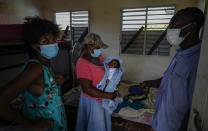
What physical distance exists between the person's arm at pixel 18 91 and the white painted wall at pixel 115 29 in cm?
273

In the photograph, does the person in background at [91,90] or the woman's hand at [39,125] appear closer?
the woman's hand at [39,125]

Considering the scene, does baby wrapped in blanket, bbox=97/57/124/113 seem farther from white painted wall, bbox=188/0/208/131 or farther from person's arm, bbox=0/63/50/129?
white painted wall, bbox=188/0/208/131

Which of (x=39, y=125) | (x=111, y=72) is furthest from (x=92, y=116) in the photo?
(x=39, y=125)

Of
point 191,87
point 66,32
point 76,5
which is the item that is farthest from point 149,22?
point 191,87

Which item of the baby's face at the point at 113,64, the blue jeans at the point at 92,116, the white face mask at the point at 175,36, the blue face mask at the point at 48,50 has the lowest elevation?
the blue jeans at the point at 92,116

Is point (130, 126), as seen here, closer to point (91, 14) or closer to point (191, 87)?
point (191, 87)

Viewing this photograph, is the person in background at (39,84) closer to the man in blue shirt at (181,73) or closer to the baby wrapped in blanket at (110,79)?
the baby wrapped in blanket at (110,79)

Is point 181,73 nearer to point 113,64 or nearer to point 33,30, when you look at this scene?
point 113,64

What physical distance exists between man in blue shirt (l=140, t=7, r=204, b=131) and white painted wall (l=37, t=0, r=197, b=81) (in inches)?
87.0

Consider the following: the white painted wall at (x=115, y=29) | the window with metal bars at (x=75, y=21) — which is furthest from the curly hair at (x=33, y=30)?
the window with metal bars at (x=75, y=21)

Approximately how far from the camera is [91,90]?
110 cm

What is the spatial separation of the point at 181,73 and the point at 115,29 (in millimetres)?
2592

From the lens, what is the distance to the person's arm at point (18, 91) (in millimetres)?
604

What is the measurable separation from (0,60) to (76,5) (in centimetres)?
248
